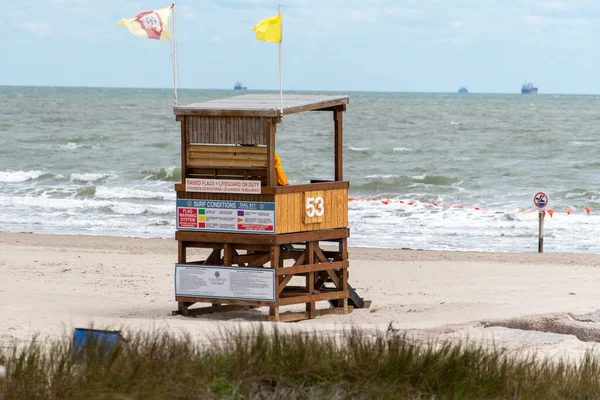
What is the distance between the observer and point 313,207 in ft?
34.1

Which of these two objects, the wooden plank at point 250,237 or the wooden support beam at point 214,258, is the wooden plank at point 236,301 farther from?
the wooden plank at point 250,237

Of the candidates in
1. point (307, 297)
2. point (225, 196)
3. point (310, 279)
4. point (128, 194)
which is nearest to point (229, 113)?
point (225, 196)

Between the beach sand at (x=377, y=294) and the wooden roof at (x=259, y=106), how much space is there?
79.5 inches

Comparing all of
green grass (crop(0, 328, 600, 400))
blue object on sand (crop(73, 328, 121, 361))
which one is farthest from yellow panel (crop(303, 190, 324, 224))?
blue object on sand (crop(73, 328, 121, 361))

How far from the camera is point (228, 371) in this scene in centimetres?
639

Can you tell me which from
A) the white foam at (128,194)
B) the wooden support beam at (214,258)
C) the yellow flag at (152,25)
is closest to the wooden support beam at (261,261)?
the wooden support beam at (214,258)

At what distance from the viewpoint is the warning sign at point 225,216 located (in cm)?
1007

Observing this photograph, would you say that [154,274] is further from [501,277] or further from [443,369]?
[443,369]

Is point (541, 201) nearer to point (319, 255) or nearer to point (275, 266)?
point (319, 255)

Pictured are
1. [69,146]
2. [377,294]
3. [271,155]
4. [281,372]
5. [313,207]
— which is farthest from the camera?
[69,146]

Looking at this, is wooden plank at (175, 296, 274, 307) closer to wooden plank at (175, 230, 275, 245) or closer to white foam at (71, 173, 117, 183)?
wooden plank at (175, 230, 275, 245)

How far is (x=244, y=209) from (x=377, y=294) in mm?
3573

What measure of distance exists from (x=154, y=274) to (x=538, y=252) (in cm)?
710

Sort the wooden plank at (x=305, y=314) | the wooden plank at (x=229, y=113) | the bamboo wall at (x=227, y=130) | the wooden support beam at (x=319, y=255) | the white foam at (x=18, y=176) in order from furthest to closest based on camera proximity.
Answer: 1. the white foam at (x=18, y=176)
2. the wooden support beam at (x=319, y=255)
3. the wooden plank at (x=305, y=314)
4. the bamboo wall at (x=227, y=130)
5. the wooden plank at (x=229, y=113)
